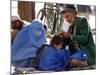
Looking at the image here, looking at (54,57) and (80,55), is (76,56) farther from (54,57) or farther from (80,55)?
(54,57)

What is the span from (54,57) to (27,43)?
0.25 meters

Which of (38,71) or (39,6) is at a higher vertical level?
(39,6)

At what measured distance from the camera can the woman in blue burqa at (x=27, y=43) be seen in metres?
1.55

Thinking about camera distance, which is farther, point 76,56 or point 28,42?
point 76,56

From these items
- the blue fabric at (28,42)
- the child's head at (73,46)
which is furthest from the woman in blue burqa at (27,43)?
the child's head at (73,46)

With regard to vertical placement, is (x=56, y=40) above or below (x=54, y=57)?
above

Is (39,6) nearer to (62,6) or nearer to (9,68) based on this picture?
(62,6)

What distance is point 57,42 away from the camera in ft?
5.43

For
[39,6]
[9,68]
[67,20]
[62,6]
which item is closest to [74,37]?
[67,20]

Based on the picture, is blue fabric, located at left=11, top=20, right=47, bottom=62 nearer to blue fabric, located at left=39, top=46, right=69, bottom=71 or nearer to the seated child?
blue fabric, located at left=39, top=46, right=69, bottom=71

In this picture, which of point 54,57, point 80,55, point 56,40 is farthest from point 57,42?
point 80,55

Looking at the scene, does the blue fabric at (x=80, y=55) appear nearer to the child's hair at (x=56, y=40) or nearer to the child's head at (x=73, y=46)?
the child's head at (x=73, y=46)

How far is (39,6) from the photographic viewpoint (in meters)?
1.60

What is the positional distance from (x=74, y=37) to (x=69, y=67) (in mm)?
252
